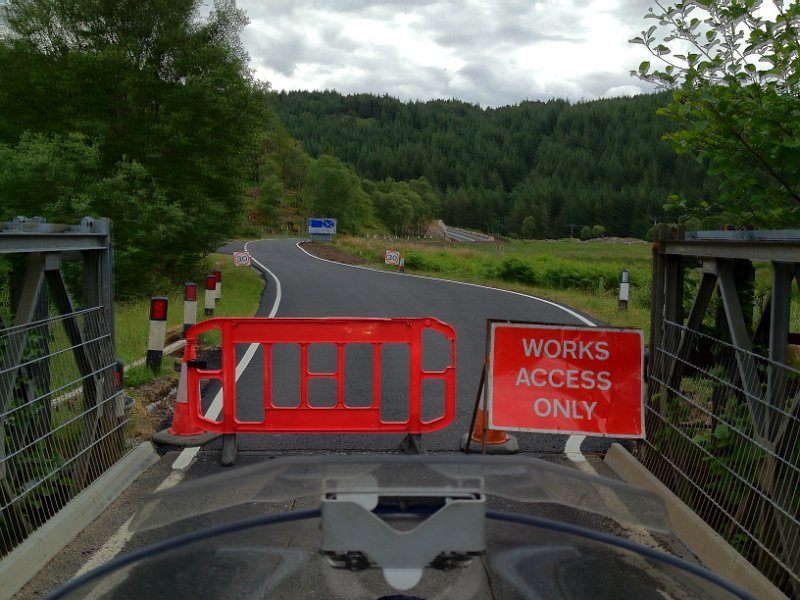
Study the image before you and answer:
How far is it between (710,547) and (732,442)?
68 centimetres

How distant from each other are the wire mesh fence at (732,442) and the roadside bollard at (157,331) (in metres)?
6.08

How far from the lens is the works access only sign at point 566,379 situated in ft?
21.2

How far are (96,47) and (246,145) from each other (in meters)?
5.93

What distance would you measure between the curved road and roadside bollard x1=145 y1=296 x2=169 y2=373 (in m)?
1.08

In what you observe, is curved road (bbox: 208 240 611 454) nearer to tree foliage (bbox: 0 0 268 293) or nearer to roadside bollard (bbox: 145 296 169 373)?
roadside bollard (bbox: 145 296 169 373)

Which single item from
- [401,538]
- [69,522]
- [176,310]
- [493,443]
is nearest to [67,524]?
[69,522]

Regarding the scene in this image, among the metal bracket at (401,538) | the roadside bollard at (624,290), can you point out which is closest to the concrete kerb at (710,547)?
the metal bracket at (401,538)

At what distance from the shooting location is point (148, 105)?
2969 cm

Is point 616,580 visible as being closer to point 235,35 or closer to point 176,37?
point 176,37

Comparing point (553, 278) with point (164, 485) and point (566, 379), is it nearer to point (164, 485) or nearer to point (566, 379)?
point (566, 379)

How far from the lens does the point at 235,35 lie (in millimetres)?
31391

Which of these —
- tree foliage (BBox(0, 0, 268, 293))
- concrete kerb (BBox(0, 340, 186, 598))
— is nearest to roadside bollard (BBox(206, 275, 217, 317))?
tree foliage (BBox(0, 0, 268, 293))

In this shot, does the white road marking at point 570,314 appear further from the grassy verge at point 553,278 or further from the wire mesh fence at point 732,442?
the wire mesh fence at point 732,442

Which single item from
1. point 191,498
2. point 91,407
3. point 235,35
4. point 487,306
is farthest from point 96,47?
point 191,498
